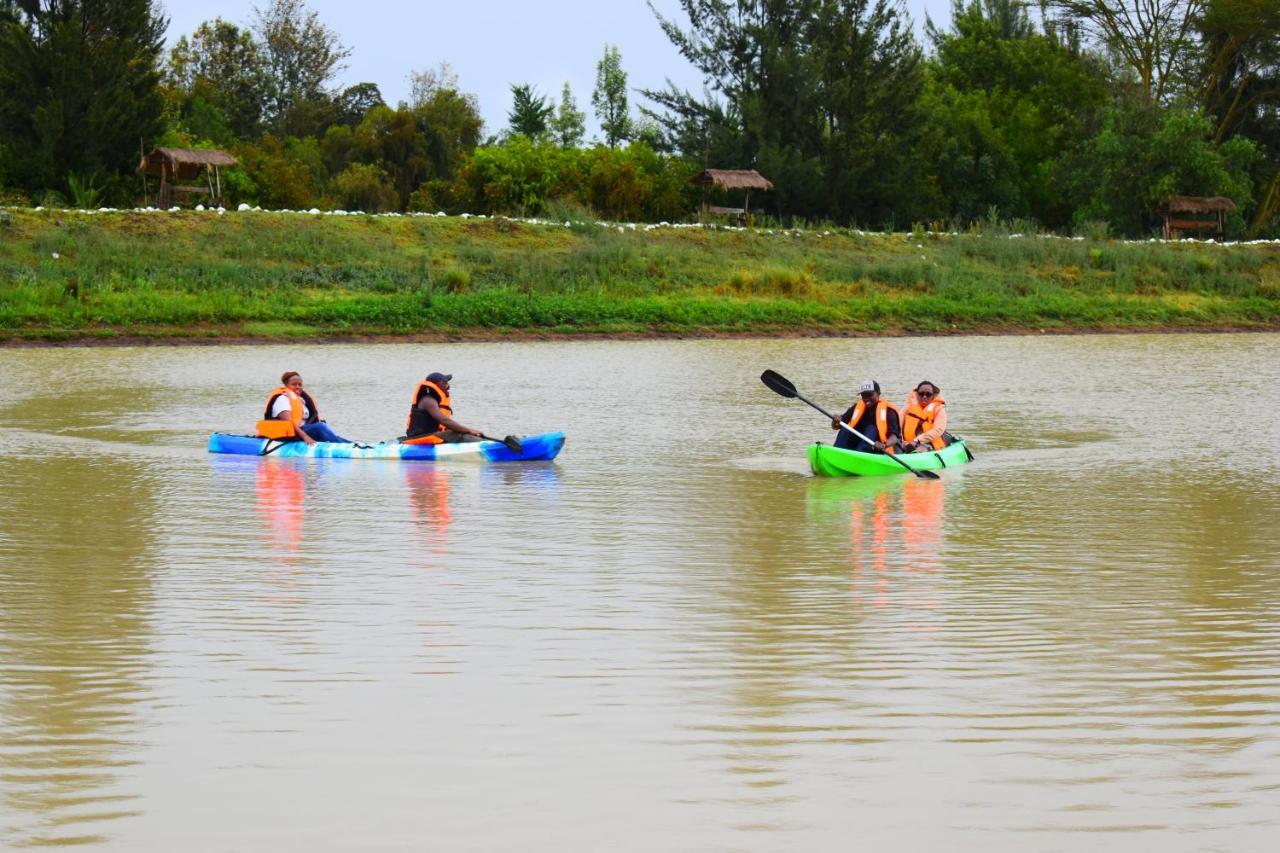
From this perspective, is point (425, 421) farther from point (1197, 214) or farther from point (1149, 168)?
point (1197, 214)

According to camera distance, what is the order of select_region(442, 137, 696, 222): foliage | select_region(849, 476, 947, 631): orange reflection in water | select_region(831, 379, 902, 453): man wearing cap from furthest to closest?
select_region(442, 137, 696, 222): foliage
select_region(831, 379, 902, 453): man wearing cap
select_region(849, 476, 947, 631): orange reflection in water

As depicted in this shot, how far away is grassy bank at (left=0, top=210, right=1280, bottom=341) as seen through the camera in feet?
115

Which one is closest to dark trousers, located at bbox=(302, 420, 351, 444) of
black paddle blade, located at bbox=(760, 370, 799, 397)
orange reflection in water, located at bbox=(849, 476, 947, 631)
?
black paddle blade, located at bbox=(760, 370, 799, 397)

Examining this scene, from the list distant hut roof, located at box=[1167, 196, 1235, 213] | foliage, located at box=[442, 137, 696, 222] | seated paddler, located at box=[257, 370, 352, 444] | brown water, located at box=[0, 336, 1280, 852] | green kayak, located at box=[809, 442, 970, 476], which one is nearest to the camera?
brown water, located at box=[0, 336, 1280, 852]

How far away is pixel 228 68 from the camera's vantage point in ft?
230

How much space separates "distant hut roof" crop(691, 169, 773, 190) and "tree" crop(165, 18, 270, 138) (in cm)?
2402

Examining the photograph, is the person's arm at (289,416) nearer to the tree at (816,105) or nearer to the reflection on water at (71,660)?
the reflection on water at (71,660)

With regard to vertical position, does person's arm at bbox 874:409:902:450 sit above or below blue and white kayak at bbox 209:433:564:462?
above

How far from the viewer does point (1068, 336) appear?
40.6 m

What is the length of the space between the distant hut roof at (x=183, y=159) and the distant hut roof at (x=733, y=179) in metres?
13.3

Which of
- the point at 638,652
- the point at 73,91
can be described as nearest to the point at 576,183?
the point at 73,91

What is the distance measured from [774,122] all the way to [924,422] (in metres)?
36.7

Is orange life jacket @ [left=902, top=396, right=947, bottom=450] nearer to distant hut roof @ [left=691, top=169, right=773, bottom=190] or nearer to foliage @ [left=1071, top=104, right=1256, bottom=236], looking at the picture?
distant hut roof @ [left=691, top=169, right=773, bottom=190]

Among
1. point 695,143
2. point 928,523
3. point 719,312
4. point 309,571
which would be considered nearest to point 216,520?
point 309,571
